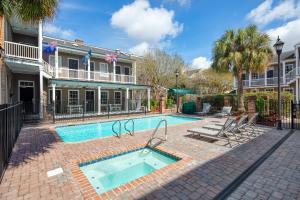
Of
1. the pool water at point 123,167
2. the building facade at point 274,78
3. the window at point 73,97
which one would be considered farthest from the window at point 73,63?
the building facade at point 274,78

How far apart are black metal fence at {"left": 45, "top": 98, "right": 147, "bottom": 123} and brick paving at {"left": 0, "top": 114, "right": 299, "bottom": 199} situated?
331 inches

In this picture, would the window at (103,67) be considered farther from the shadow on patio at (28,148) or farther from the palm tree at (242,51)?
the shadow on patio at (28,148)

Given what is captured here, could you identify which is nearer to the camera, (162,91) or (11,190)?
(11,190)

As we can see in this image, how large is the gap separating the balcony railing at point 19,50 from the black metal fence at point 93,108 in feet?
14.9

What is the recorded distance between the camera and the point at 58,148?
262 inches

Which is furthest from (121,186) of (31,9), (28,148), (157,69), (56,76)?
(157,69)

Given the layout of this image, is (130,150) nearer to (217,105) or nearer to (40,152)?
(40,152)

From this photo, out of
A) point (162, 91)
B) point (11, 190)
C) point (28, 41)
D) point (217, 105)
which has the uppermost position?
point (28, 41)

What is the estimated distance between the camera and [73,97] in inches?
764

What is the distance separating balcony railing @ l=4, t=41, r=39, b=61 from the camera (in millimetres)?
11869

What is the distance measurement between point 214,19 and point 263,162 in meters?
11.9

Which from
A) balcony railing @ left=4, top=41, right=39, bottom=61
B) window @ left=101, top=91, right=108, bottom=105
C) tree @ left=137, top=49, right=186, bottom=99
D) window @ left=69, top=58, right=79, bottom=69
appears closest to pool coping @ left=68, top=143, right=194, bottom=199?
balcony railing @ left=4, top=41, right=39, bottom=61

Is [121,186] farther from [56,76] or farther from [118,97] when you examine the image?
[118,97]

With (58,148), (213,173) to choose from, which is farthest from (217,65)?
(58,148)
